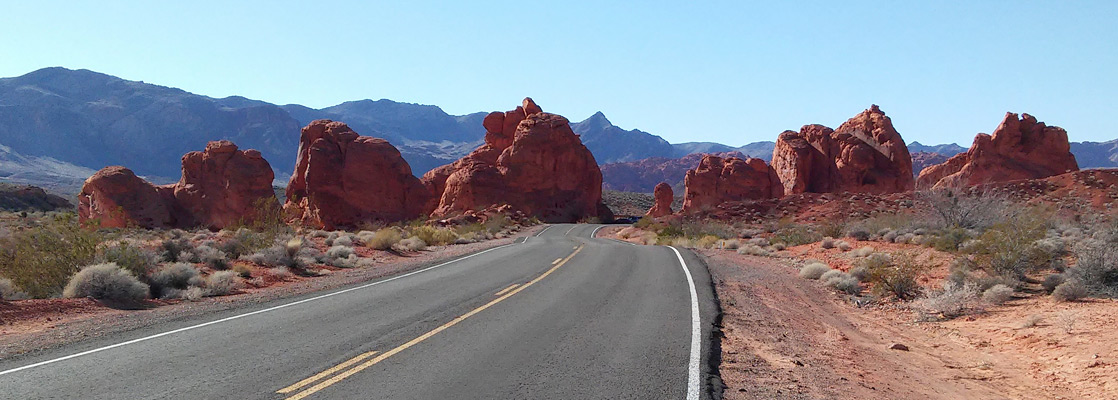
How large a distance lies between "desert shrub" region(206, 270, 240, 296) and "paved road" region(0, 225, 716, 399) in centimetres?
240

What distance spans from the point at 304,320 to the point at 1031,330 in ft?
34.7

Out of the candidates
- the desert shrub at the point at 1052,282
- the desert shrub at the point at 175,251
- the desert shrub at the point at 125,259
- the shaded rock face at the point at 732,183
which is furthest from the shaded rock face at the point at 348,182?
the desert shrub at the point at 1052,282

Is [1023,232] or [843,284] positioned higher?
[1023,232]

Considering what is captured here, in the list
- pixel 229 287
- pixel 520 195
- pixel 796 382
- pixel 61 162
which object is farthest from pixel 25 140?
pixel 796 382

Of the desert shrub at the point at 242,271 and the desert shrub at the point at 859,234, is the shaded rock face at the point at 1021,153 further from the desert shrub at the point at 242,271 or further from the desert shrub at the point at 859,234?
the desert shrub at the point at 242,271

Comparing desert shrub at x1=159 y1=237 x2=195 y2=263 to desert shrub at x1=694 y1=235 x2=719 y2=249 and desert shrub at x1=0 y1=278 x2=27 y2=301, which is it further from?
desert shrub at x1=694 y1=235 x2=719 y2=249

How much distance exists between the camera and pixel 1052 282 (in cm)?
1218

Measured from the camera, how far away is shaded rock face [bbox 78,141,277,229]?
4509cm

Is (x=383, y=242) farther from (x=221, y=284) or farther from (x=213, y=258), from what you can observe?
(x=221, y=284)

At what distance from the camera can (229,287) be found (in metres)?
13.8

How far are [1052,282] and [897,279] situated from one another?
2635 mm

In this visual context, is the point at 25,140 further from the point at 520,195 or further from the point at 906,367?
the point at 906,367

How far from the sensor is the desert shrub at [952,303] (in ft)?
39.0

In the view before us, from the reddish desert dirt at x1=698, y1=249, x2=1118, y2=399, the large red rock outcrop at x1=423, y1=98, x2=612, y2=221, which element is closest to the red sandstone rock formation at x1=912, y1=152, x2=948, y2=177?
the large red rock outcrop at x1=423, y1=98, x2=612, y2=221
